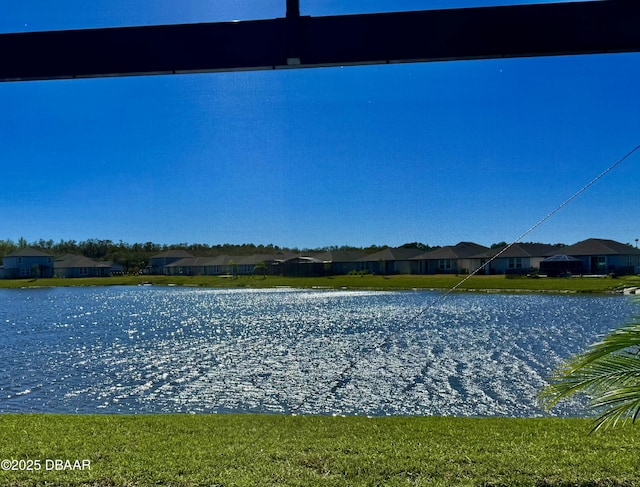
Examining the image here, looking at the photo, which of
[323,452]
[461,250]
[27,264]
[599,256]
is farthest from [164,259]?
[323,452]

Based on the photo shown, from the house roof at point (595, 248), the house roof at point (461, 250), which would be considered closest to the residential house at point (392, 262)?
the house roof at point (461, 250)

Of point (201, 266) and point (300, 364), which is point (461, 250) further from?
point (201, 266)

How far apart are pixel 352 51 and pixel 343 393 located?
17.4 feet

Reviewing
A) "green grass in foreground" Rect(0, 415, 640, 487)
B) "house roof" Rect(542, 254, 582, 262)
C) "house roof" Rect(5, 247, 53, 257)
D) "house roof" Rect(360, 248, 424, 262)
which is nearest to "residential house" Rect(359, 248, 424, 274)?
"house roof" Rect(360, 248, 424, 262)

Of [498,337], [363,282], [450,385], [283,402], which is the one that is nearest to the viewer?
[283,402]

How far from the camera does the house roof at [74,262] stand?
2563cm

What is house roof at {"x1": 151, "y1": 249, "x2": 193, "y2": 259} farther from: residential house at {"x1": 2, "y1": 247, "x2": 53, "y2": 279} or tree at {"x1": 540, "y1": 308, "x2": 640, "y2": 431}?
tree at {"x1": 540, "y1": 308, "x2": 640, "y2": 431}

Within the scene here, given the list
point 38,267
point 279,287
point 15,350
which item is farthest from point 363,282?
point 15,350

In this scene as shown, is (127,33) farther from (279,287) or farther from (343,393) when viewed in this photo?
(279,287)

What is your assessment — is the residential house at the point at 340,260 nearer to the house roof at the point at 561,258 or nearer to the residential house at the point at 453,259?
the residential house at the point at 453,259

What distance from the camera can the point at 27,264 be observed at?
2403cm

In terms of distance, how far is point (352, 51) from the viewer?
1.91 meters

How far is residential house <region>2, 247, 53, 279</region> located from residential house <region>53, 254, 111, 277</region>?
206cm

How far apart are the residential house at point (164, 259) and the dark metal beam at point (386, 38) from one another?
44.4 m
